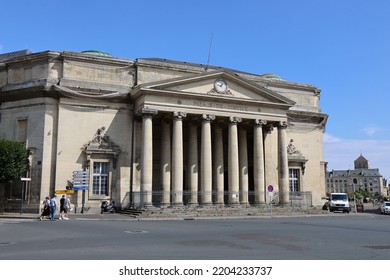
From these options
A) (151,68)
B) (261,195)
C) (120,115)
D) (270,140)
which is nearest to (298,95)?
(270,140)

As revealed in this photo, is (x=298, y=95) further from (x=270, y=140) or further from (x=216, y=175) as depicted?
(x=216, y=175)

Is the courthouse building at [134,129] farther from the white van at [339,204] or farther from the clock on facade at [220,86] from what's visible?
the white van at [339,204]

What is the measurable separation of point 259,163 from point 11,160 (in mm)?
21444

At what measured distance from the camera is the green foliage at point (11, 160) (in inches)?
1210

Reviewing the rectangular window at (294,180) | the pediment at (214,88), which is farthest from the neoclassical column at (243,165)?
the rectangular window at (294,180)

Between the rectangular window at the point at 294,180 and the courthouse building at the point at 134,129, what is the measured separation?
10.8 ft

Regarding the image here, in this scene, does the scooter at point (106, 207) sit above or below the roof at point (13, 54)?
below

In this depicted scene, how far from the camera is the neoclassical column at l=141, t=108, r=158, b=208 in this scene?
32594 millimetres

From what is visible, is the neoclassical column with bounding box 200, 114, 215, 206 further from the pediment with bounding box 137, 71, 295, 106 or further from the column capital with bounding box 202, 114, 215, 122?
the pediment with bounding box 137, 71, 295, 106

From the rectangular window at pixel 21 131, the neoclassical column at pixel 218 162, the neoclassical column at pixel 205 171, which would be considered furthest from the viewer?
the neoclassical column at pixel 218 162

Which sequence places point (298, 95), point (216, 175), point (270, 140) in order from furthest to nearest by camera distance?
point (298, 95) < point (270, 140) < point (216, 175)

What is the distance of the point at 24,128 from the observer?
115 ft

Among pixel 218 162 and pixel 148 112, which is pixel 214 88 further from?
pixel 218 162

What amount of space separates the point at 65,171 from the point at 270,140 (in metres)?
20.9
